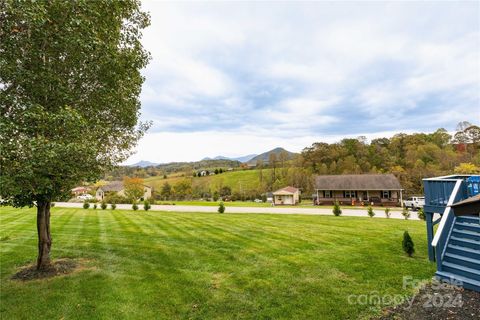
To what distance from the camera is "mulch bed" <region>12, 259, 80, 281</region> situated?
8.49 m

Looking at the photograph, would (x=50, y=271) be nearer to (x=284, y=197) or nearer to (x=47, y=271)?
(x=47, y=271)

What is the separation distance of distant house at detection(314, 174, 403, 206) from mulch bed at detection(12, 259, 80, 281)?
39644 millimetres

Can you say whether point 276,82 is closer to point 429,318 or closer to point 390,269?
point 390,269

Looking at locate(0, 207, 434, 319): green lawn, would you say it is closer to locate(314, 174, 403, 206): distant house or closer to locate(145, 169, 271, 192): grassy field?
locate(314, 174, 403, 206): distant house

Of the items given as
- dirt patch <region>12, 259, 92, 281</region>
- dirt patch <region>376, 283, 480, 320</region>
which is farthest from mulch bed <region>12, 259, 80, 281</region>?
dirt patch <region>376, 283, 480, 320</region>

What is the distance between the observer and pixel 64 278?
8.34 m

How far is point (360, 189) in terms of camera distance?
139 ft

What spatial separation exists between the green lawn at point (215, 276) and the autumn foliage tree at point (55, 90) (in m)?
2.55

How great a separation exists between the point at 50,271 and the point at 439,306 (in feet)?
37.2

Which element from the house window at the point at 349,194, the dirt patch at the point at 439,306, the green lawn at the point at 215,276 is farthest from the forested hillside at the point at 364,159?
the dirt patch at the point at 439,306

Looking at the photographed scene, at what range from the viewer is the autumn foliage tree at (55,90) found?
6027 millimetres

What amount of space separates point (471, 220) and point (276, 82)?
54.6 ft

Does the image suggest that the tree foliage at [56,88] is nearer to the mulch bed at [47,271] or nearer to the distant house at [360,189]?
the mulch bed at [47,271]

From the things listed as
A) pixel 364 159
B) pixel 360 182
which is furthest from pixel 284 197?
pixel 364 159
